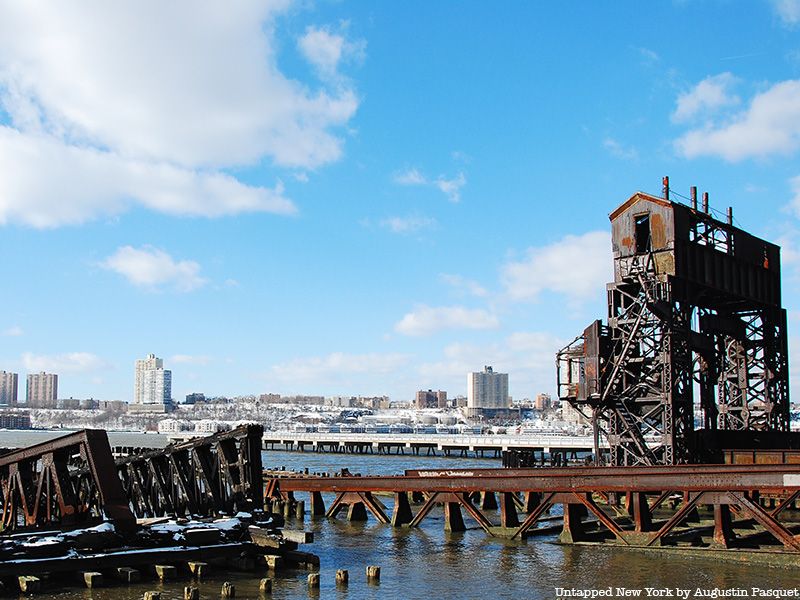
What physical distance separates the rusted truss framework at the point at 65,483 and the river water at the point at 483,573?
3.06 m

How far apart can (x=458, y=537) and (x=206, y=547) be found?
1146cm

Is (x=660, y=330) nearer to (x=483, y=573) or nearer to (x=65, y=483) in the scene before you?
(x=483, y=573)

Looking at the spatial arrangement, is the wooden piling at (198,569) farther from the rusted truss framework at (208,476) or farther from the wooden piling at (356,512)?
the wooden piling at (356,512)

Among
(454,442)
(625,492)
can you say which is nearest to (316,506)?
(625,492)

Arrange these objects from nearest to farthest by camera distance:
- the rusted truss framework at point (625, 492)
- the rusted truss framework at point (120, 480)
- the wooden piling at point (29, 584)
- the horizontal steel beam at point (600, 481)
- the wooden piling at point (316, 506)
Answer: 1. the wooden piling at point (29, 584)
2. the horizontal steel beam at point (600, 481)
3. the rusted truss framework at point (120, 480)
4. the rusted truss framework at point (625, 492)
5. the wooden piling at point (316, 506)

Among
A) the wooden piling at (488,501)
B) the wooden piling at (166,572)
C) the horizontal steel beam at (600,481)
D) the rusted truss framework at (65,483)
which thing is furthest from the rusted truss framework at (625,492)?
the wooden piling at (166,572)

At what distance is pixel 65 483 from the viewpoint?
29.0 meters

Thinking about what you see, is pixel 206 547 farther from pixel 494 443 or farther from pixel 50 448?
pixel 494 443

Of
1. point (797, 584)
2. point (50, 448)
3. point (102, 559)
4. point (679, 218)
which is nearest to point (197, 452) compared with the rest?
point (50, 448)

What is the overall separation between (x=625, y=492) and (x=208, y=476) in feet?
46.8

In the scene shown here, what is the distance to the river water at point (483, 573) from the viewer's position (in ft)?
76.7

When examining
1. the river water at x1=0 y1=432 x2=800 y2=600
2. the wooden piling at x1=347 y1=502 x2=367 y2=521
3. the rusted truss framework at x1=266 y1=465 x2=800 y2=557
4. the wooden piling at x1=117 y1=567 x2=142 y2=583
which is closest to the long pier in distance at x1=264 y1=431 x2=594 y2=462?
the wooden piling at x1=347 y1=502 x2=367 y2=521

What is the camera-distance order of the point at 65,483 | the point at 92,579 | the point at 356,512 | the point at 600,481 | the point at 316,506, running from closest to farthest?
the point at 92,579 < the point at 65,483 < the point at 600,481 < the point at 356,512 < the point at 316,506

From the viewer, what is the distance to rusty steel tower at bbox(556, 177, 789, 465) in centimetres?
4534
